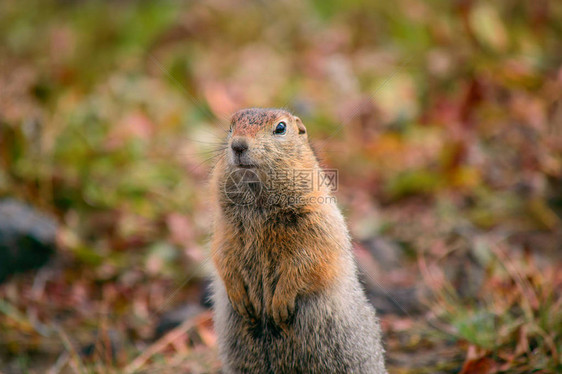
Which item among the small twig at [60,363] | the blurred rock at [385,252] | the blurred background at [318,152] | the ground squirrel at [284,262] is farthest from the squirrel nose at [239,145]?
the blurred rock at [385,252]

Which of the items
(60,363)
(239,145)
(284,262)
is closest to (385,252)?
(284,262)

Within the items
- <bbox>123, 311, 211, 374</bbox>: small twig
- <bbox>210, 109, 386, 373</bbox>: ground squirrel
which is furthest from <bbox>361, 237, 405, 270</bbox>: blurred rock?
<bbox>210, 109, 386, 373</bbox>: ground squirrel

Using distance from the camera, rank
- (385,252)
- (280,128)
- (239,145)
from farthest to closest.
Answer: (385,252) < (280,128) < (239,145)

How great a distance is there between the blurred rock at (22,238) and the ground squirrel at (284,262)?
92.4 inches

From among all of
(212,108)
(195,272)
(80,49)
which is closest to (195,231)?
(195,272)

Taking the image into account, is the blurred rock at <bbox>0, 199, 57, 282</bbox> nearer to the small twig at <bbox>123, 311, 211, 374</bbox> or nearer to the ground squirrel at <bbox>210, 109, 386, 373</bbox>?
the small twig at <bbox>123, 311, 211, 374</bbox>

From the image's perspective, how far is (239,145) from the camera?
2.77 m

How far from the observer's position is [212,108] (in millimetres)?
6602

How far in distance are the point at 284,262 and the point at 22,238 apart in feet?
9.07

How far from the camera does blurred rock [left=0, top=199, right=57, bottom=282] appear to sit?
179 inches

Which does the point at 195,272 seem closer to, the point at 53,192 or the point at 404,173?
the point at 53,192

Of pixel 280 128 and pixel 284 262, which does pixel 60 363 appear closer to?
pixel 284 262

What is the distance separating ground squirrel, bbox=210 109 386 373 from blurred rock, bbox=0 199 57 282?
92.4 inches

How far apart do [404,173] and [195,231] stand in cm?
239
